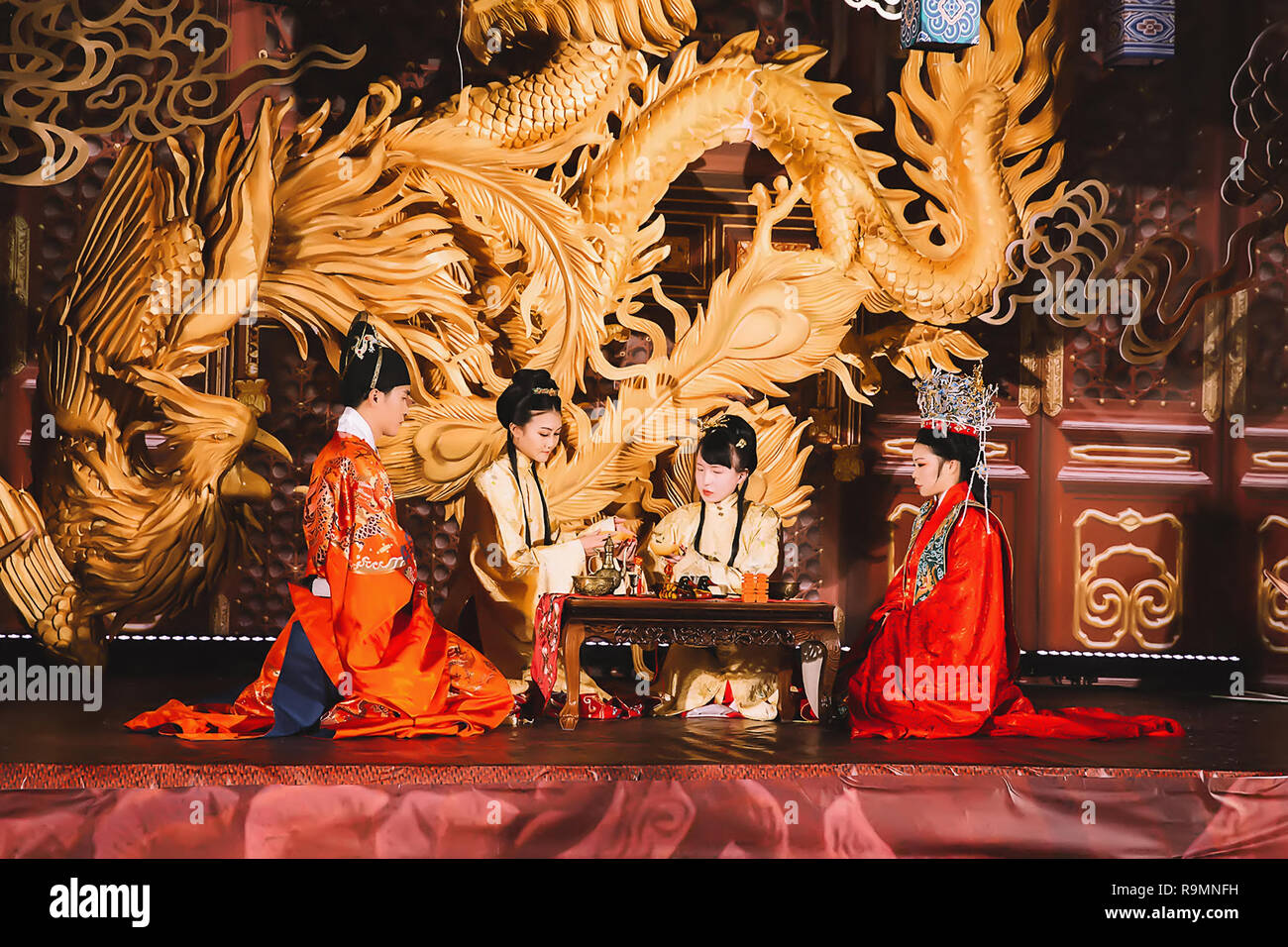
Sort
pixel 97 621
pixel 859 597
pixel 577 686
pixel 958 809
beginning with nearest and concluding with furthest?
pixel 958 809 → pixel 577 686 → pixel 97 621 → pixel 859 597

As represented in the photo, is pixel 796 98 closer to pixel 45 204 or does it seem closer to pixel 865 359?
pixel 865 359

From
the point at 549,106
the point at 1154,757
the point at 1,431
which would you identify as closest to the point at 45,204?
the point at 1,431

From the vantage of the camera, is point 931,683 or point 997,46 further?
point 997,46

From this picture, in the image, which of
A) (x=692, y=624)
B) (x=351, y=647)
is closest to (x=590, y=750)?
(x=692, y=624)

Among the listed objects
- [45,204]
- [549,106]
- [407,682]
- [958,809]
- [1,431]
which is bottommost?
[958,809]

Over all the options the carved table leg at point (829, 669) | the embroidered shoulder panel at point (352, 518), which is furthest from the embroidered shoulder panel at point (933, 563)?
the embroidered shoulder panel at point (352, 518)

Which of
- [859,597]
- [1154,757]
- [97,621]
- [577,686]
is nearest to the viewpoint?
[1154,757]

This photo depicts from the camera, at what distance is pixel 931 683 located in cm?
427

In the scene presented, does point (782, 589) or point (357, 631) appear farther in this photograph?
point (782, 589)

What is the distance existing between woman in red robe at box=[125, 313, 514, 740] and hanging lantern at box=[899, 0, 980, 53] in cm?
222

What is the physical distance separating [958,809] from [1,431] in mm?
3725

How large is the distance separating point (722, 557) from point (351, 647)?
51.7 inches

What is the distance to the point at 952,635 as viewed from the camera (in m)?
4.26

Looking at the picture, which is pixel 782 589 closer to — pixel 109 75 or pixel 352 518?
pixel 352 518
